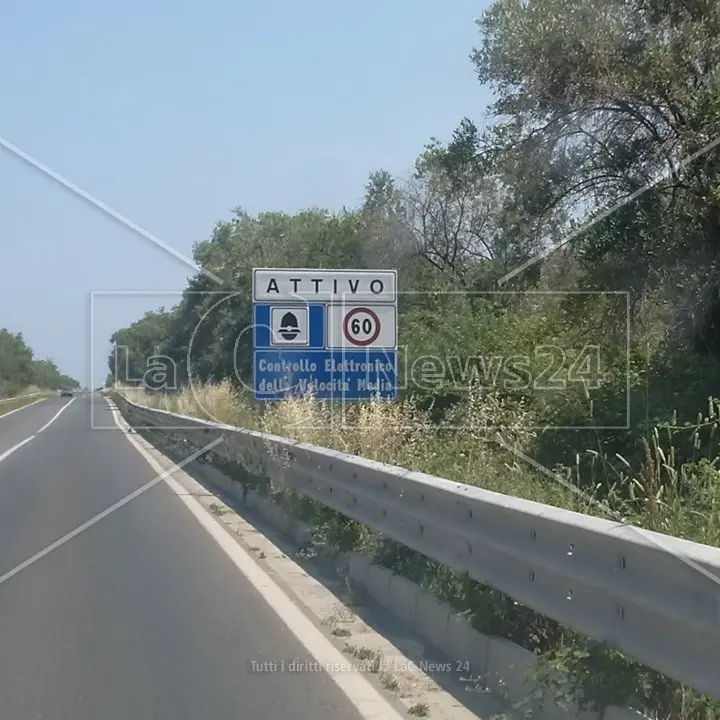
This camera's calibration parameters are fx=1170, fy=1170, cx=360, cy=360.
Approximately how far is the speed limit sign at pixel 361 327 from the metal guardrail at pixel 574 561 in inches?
→ 265

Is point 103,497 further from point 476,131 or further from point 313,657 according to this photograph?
point 313,657

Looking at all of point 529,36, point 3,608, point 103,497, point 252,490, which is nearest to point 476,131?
point 529,36

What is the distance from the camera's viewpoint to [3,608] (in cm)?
938

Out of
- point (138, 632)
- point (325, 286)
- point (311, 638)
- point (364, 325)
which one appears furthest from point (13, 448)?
point (311, 638)

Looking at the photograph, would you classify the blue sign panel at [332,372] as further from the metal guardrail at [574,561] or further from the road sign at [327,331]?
the metal guardrail at [574,561]

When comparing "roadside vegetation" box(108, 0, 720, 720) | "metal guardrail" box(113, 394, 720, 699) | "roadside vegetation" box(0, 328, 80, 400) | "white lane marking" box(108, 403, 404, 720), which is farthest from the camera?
"roadside vegetation" box(0, 328, 80, 400)

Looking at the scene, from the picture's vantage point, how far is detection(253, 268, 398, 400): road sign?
656 inches

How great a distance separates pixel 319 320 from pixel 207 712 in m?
10.5

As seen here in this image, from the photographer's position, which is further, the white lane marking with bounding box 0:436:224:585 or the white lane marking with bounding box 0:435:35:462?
the white lane marking with bounding box 0:435:35:462

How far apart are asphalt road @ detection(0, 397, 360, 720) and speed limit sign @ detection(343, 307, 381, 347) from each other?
11.3 feet

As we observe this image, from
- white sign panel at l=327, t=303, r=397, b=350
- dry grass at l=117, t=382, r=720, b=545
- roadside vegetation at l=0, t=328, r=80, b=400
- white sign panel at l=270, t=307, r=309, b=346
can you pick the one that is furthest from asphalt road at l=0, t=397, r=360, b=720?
roadside vegetation at l=0, t=328, r=80, b=400

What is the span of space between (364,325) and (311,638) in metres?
8.73

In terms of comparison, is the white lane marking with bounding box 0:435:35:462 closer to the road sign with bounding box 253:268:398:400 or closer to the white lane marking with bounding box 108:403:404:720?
the road sign with bounding box 253:268:398:400

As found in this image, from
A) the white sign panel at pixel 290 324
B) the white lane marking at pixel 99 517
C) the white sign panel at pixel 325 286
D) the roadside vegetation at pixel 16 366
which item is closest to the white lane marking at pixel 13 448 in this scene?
the white lane marking at pixel 99 517
